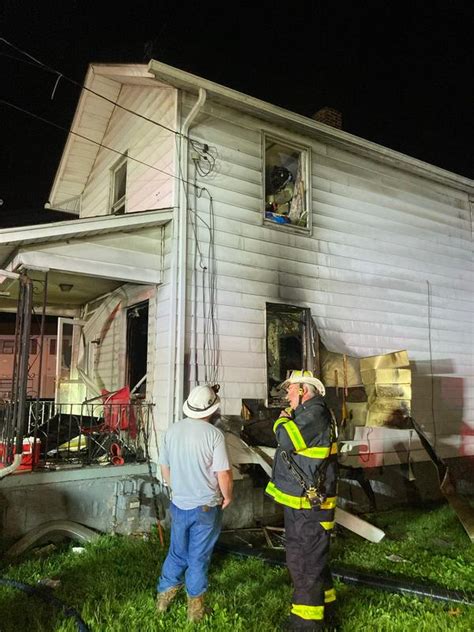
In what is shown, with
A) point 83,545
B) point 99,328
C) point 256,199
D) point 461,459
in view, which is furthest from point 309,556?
point 461,459

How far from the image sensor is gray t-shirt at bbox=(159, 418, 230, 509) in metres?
3.96

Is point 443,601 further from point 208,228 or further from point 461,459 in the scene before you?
point 461,459

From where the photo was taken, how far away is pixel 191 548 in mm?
3910

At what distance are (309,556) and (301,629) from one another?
51cm

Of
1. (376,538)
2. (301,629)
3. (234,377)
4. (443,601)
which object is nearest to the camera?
(301,629)

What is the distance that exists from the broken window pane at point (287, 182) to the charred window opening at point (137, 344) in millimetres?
2889

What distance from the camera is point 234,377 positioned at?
7.24 metres

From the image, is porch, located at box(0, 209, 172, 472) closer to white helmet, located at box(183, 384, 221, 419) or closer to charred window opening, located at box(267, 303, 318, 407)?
charred window opening, located at box(267, 303, 318, 407)

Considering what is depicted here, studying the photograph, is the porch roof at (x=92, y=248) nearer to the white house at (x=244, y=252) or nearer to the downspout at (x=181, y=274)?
the white house at (x=244, y=252)

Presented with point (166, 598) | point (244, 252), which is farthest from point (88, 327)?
point (166, 598)

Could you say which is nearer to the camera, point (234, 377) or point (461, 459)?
point (234, 377)

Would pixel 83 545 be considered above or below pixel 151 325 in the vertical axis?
below

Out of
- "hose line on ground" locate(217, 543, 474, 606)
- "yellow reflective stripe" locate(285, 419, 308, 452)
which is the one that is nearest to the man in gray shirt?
"yellow reflective stripe" locate(285, 419, 308, 452)

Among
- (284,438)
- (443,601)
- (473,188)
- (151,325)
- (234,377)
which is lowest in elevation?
(443,601)
